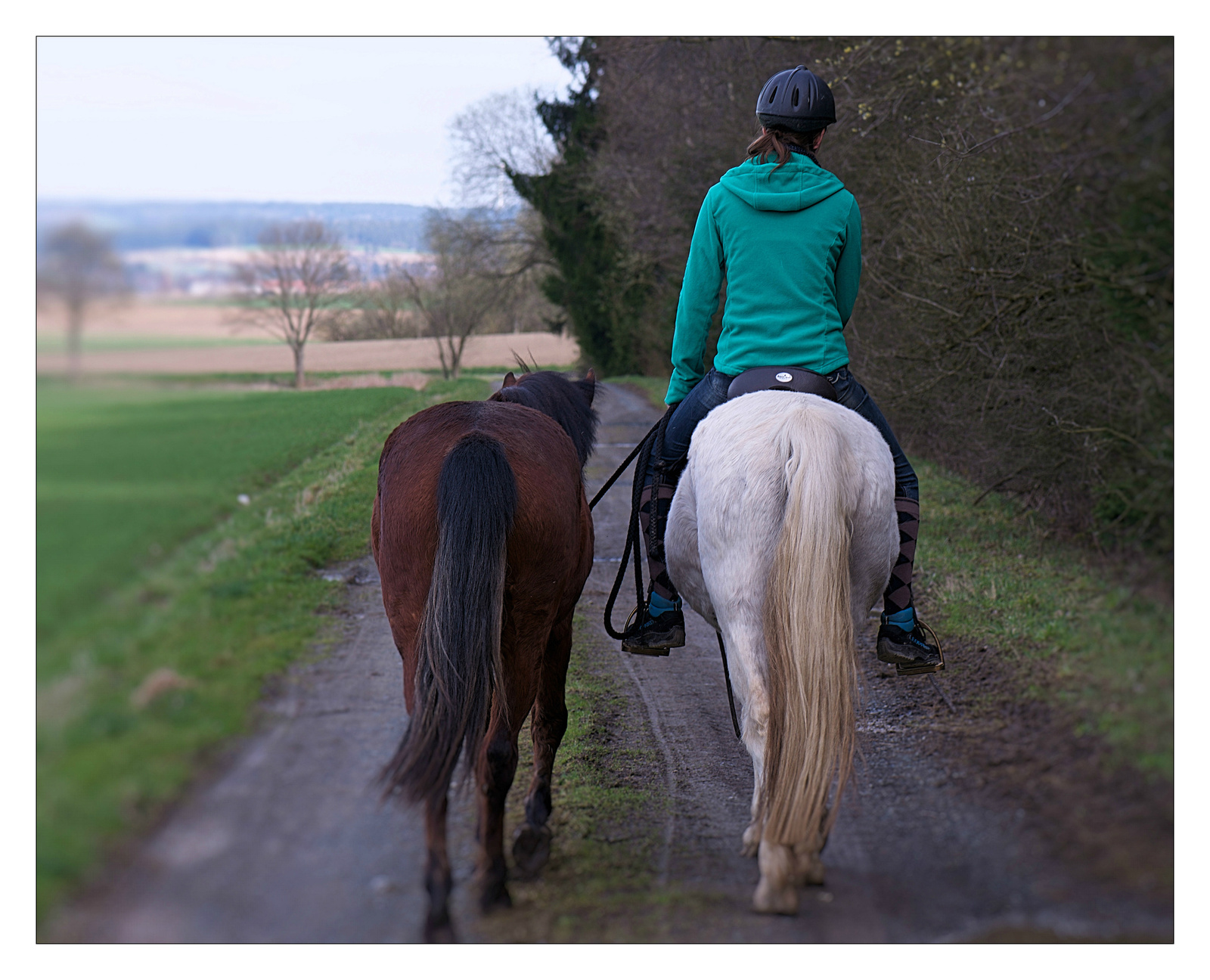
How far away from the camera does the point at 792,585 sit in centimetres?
313

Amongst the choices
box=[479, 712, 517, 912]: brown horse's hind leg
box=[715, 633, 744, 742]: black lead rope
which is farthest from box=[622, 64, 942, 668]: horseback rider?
box=[479, 712, 517, 912]: brown horse's hind leg

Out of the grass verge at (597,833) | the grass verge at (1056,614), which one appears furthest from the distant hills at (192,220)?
the grass verge at (1056,614)

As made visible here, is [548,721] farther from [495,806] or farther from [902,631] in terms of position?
[902,631]

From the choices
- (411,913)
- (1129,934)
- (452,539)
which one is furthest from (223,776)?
(1129,934)

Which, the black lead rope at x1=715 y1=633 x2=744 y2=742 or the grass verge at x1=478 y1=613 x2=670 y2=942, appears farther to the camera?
the black lead rope at x1=715 y1=633 x2=744 y2=742

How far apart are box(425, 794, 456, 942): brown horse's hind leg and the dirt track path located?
0.07 meters

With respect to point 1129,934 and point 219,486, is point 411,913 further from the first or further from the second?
point 1129,934

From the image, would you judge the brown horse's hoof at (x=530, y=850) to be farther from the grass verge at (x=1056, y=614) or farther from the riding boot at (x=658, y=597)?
the grass verge at (x=1056, y=614)

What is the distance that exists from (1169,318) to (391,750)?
→ 3414 millimetres

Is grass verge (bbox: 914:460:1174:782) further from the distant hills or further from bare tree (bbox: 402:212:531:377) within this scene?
bare tree (bbox: 402:212:531:377)

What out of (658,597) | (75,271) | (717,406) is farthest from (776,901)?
(75,271)

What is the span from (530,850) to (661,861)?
472 mm

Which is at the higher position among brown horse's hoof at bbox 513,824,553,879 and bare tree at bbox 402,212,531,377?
bare tree at bbox 402,212,531,377

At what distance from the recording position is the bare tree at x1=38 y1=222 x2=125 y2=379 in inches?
123
